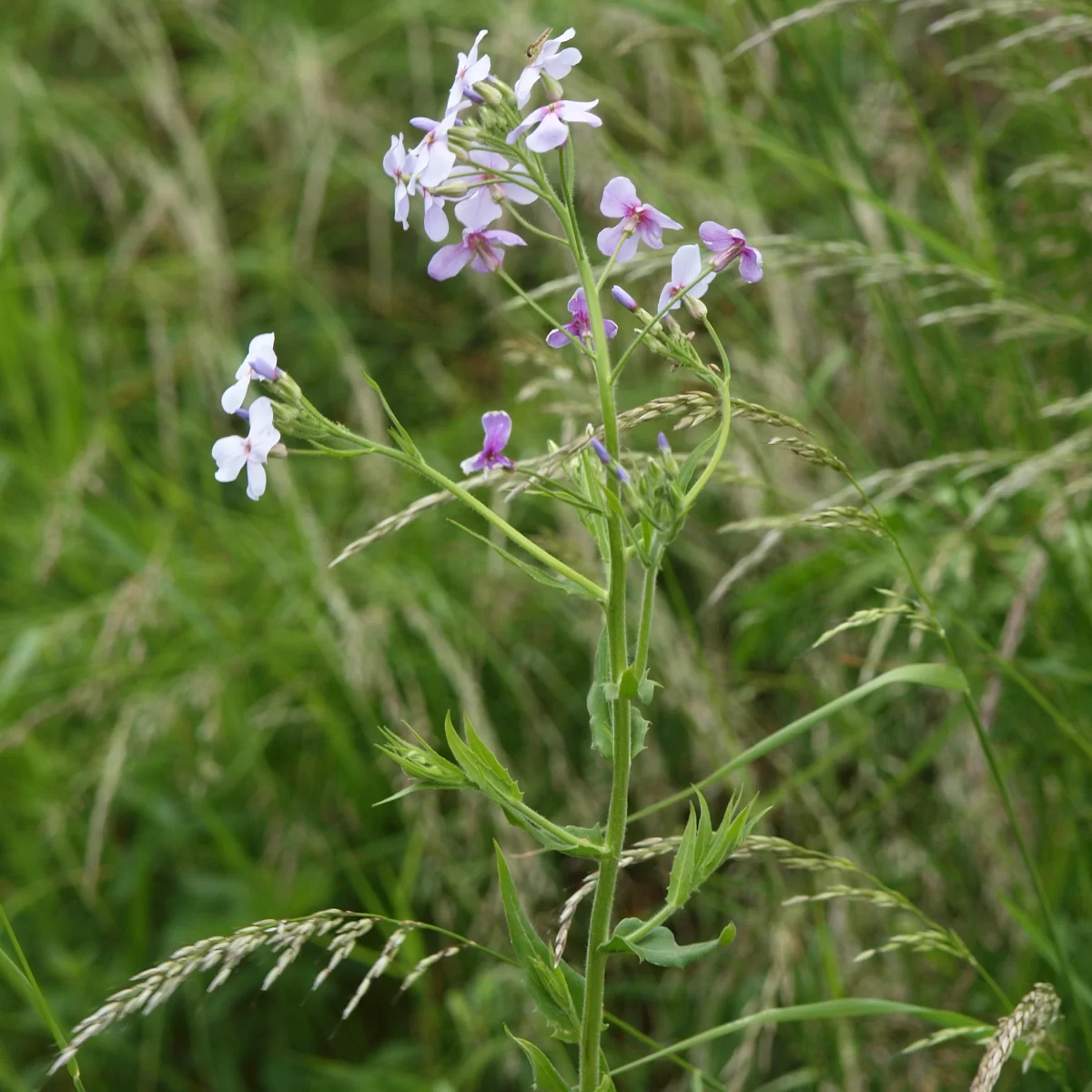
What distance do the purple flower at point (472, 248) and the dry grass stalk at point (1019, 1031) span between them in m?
0.97

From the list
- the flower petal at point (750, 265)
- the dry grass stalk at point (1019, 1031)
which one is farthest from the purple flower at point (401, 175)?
the dry grass stalk at point (1019, 1031)

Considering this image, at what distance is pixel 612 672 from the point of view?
47.0 inches

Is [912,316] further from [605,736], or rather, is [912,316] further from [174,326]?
[174,326]

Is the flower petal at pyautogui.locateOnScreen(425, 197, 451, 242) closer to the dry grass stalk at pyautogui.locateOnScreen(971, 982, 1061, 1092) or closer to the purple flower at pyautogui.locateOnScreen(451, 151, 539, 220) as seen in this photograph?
the purple flower at pyautogui.locateOnScreen(451, 151, 539, 220)

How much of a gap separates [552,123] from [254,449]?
406 millimetres

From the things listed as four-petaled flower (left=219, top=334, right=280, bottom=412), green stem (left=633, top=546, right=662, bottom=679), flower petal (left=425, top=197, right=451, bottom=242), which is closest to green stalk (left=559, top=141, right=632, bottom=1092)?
green stem (left=633, top=546, right=662, bottom=679)

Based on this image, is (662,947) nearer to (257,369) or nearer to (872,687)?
(872,687)

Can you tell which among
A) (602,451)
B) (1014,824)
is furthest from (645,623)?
(1014,824)

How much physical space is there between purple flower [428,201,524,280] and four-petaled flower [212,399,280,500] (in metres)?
0.23

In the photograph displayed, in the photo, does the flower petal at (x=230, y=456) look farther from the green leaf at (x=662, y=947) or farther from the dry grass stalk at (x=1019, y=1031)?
the dry grass stalk at (x=1019, y=1031)

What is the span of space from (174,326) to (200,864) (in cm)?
168

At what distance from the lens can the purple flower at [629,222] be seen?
1224 mm

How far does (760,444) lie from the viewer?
9.22 feet

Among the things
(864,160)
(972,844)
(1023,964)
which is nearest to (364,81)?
(864,160)
